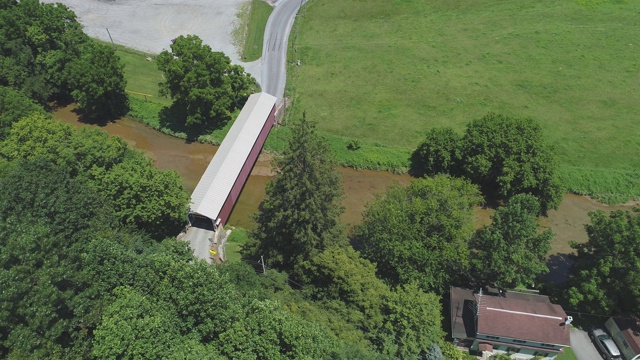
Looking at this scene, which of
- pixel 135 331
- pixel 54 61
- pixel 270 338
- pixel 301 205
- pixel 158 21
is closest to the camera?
pixel 135 331

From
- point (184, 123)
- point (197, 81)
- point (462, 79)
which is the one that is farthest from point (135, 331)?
point (462, 79)

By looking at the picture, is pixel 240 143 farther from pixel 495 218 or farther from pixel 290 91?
pixel 495 218

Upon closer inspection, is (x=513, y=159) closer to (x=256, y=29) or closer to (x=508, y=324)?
(x=508, y=324)

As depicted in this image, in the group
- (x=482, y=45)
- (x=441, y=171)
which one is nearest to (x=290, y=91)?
(x=441, y=171)

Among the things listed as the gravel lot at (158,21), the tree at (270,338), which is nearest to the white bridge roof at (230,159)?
the gravel lot at (158,21)

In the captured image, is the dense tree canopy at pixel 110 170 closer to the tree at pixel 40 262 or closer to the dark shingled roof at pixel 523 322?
the tree at pixel 40 262

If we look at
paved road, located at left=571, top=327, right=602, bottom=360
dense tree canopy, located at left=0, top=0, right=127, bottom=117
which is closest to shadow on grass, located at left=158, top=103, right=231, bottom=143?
dense tree canopy, located at left=0, top=0, right=127, bottom=117

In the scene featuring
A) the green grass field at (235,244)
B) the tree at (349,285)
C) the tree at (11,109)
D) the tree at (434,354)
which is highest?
the tree at (11,109)

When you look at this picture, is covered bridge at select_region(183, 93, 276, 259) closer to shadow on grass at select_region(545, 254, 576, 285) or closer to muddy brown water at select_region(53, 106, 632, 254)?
muddy brown water at select_region(53, 106, 632, 254)

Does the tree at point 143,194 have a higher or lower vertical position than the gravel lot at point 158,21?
lower
